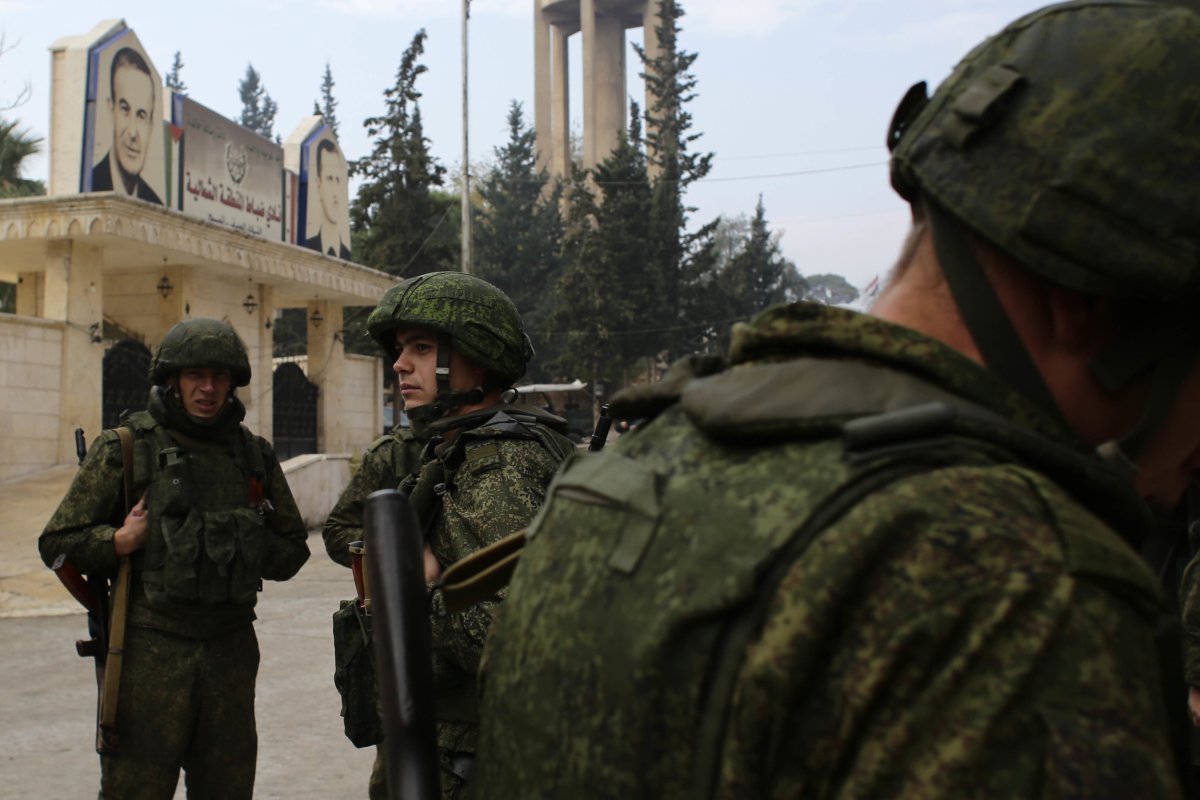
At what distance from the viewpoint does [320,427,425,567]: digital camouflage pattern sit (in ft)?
12.4

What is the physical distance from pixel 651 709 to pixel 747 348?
0.35 m

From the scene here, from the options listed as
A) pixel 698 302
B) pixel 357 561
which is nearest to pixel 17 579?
pixel 357 561

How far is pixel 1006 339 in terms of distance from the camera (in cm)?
100

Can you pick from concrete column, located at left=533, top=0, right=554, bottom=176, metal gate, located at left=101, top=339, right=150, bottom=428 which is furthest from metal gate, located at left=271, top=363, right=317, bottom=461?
concrete column, located at left=533, top=0, right=554, bottom=176

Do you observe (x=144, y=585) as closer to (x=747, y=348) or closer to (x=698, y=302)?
(x=747, y=348)

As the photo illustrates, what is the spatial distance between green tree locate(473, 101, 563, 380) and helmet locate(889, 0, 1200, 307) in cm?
4052

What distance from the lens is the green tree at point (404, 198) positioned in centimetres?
3142

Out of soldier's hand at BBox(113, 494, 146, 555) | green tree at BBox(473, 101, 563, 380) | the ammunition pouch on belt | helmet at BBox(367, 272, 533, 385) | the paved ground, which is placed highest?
green tree at BBox(473, 101, 563, 380)

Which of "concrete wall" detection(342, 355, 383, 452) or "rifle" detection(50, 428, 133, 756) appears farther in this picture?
"concrete wall" detection(342, 355, 383, 452)

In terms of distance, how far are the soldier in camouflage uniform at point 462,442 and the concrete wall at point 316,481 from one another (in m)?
12.1

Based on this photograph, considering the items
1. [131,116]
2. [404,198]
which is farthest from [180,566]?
[404,198]

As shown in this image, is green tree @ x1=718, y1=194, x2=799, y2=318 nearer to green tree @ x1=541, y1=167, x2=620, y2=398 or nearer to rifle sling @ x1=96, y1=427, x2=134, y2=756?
green tree @ x1=541, y1=167, x2=620, y2=398

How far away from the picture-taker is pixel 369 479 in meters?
3.80

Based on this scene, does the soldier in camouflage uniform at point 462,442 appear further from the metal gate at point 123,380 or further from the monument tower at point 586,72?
the monument tower at point 586,72
